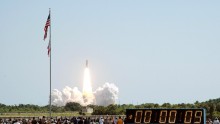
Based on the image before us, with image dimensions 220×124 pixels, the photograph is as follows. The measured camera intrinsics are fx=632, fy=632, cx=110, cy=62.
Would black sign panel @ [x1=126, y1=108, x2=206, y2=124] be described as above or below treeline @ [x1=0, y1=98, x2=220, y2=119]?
below

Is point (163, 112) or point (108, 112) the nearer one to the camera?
point (163, 112)

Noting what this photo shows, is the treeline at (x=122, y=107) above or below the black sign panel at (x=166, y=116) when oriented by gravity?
above

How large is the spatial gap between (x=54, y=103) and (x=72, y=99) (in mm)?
6217

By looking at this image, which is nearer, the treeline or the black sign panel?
the black sign panel

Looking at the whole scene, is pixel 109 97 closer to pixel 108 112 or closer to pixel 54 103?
pixel 54 103

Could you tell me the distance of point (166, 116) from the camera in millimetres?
40875

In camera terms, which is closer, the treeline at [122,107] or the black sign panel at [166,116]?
the black sign panel at [166,116]

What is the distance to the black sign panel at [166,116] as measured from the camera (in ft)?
131

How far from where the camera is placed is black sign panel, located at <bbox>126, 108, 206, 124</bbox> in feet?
131

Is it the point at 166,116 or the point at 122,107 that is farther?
the point at 122,107

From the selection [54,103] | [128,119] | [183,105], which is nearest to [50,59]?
[128,119]

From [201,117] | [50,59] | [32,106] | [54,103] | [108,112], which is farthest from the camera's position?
[54,103]

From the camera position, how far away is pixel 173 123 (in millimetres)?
40438

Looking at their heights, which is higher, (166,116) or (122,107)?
(122,107)
